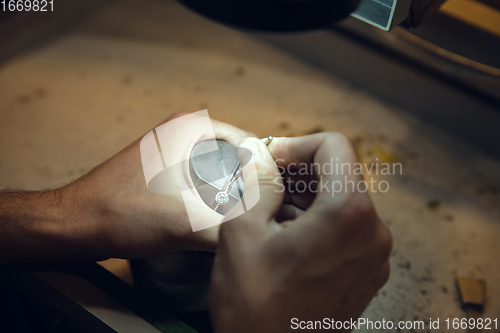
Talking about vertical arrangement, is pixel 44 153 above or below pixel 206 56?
below

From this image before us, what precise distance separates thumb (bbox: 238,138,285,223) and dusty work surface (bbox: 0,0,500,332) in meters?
0.69

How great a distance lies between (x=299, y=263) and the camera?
0.60 m

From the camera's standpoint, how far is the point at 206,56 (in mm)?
1878

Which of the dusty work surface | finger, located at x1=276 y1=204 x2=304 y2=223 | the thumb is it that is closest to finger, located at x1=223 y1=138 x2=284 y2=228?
the thumb

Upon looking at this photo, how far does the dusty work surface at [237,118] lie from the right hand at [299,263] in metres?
0.62

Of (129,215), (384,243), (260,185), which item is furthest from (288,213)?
(129,215)

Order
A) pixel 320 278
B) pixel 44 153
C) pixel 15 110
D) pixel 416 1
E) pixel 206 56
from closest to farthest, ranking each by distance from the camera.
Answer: pixel 320 278
pixel 416 1
pixel 44 153
pixel 15 110
pixel 206 56

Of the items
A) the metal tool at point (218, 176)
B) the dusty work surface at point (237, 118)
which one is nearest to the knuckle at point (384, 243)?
the metal tool at point (218, 176)

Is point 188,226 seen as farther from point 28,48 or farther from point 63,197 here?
point 28,48

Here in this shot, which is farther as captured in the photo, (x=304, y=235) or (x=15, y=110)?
(x=15, y=110)

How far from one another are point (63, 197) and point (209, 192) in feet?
1.50

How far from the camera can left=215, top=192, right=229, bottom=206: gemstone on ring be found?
889 mm

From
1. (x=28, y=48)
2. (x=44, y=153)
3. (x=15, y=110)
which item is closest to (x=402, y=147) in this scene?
(x=44, y=153)

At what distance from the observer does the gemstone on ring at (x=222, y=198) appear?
2.92 feet
